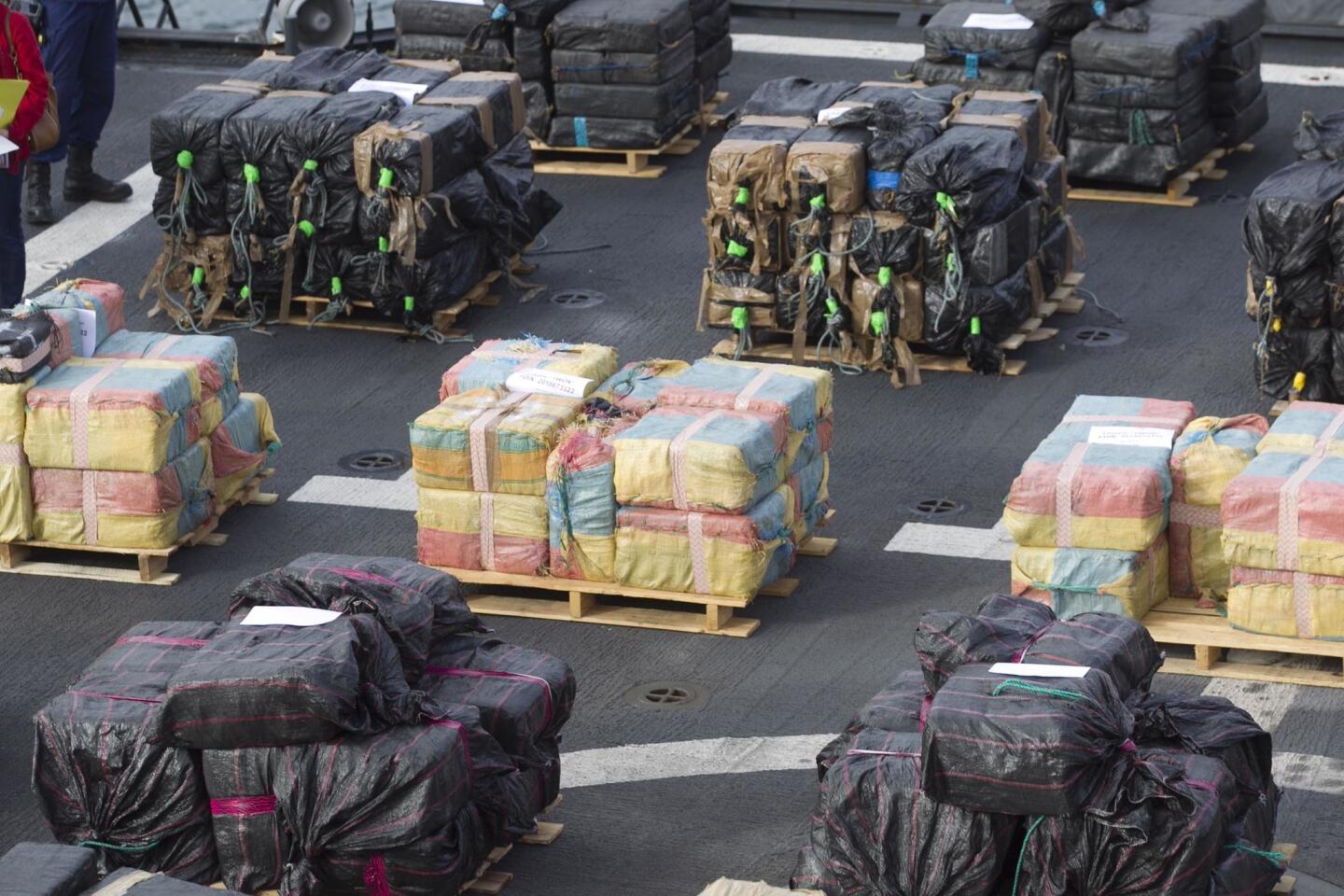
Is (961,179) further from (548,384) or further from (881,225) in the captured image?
(548,384)

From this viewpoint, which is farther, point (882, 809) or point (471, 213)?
point (471, 213)

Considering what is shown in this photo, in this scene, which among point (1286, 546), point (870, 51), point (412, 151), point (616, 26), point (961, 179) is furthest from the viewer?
point (870, 51)

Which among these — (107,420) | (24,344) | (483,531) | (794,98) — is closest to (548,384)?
(483,531)

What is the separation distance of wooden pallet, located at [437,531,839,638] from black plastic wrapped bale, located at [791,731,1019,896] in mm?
2752

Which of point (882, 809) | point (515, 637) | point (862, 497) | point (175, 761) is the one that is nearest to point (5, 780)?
point (175, 761)

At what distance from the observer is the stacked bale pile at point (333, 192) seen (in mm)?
14773

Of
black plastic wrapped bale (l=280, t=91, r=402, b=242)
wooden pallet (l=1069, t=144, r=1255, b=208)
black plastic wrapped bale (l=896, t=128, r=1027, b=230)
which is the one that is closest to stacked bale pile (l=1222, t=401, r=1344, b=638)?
black plastic wrapped bale (l=896, t=128, r=1027, b=230)

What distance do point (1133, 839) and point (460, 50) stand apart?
11244 mm

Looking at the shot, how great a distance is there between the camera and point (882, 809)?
332 inches

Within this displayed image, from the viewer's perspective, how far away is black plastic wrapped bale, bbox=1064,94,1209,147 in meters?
16.9

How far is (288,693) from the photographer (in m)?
8.59

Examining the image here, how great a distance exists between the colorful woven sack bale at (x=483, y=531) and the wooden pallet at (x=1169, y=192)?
706 cm

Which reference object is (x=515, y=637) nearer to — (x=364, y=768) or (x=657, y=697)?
(x=657, y=697)

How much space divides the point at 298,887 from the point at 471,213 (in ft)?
23.4
